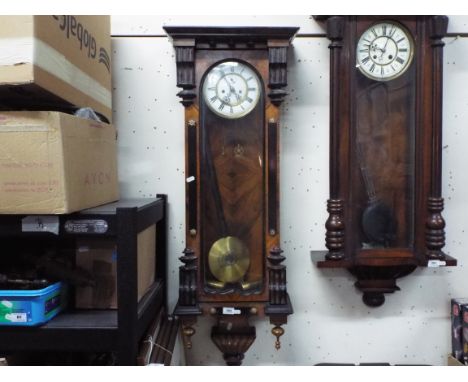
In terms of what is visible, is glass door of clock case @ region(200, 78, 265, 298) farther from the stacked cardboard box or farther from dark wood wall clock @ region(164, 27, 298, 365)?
the stacked cardboard box

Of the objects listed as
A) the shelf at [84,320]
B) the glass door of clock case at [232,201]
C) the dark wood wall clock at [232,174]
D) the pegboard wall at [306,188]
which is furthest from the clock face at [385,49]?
the shelf at [84,320]

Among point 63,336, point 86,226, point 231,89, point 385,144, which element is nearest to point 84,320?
point 63,336

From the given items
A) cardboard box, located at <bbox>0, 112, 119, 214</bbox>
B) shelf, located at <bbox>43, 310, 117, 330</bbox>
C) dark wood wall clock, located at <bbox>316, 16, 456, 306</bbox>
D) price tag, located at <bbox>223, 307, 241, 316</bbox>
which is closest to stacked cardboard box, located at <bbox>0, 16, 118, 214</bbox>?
cardboard box, located at <bbox>0, 112, 119, 214</bbox>

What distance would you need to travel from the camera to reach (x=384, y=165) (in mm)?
1203

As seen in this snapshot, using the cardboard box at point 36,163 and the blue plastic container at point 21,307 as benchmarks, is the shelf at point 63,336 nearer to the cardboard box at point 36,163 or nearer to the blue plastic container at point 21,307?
the blue plastic container at point 21,307

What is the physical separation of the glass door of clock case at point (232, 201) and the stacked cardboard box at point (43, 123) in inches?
13.2

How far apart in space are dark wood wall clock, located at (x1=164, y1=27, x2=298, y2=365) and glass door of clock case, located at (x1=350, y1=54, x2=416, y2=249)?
0.85 feet

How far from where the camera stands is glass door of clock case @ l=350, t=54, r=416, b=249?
1.19 meters

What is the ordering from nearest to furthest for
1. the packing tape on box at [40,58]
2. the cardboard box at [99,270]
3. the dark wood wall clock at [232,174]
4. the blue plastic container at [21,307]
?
the packing tape on box at [40,58]
the blue plastic container at [21,307]
the cardboard box at [99,270]
the dark wood wall clock at [232,174]

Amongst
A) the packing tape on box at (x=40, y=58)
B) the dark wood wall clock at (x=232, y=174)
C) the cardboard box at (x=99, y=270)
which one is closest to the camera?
the packing tape on box at (x=40, y=58)

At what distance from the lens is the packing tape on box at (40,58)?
2.45 feet

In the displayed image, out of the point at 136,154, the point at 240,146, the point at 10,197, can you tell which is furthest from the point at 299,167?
the point at 10,197

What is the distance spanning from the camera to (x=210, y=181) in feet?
3.83

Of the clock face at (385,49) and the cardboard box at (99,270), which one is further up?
the clock face at (385,49)
